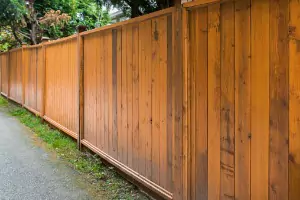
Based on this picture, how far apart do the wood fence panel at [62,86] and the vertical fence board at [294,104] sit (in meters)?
4.00

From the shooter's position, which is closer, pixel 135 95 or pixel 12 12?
pixel 135 95

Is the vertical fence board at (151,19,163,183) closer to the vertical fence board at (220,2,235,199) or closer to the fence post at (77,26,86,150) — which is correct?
the vertical fence board at (220,2,235,199)

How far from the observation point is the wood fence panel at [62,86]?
5602 millimetres

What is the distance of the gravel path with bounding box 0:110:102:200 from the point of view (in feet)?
11.6

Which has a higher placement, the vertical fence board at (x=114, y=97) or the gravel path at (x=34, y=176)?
the vertical fence board at (x=114, y=97)

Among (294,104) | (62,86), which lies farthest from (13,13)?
(294,104)

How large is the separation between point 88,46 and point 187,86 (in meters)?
2.69

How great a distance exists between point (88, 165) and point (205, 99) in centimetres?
256

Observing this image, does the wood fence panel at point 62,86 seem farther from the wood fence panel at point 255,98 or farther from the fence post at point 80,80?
the wood fence panel at point 255,98

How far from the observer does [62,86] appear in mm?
6297

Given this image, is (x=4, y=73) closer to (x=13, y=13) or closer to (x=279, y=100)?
(x=13, y=13)

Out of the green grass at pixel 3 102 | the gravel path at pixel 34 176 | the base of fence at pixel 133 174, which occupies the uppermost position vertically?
the green grass at pixel 3 102

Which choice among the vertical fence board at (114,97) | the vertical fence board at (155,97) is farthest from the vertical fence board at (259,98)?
the vertical fence board at (114,97)

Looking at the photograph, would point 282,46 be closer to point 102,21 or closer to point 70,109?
point 70,109
